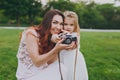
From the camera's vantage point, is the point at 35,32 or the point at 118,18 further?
the point at 118,18

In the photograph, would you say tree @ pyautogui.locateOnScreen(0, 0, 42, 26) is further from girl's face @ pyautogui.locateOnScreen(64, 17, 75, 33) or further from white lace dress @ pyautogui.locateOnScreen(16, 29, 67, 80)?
white lace dress @ pyautogui.locateOnScreen(16, 29, 67, 80)

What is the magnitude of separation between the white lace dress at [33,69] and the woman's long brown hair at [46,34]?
6 cm

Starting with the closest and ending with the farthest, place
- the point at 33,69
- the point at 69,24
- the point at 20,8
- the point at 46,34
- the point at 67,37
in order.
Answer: the point at 67,37, the point at 46,34, the point at 33,69, the point at 69,24, the point at 20,8

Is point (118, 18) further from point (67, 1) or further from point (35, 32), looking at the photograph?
point (35, 32)

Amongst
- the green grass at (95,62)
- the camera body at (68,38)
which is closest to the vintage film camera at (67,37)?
the camera body at (68,38)

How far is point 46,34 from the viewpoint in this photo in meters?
2.98

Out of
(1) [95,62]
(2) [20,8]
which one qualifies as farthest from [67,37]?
(2) [20,8]

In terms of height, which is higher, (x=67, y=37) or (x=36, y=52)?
(x=67, y=37)

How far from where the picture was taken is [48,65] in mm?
3076

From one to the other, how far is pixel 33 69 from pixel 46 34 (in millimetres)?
325

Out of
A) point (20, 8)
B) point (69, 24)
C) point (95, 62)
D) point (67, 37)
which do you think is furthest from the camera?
point (20, 8)

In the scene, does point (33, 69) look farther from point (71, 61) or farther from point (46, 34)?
point (71, 61)

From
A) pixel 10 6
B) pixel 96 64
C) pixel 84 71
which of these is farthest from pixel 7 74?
pixel 10 6

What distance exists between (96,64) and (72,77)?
3.29m
